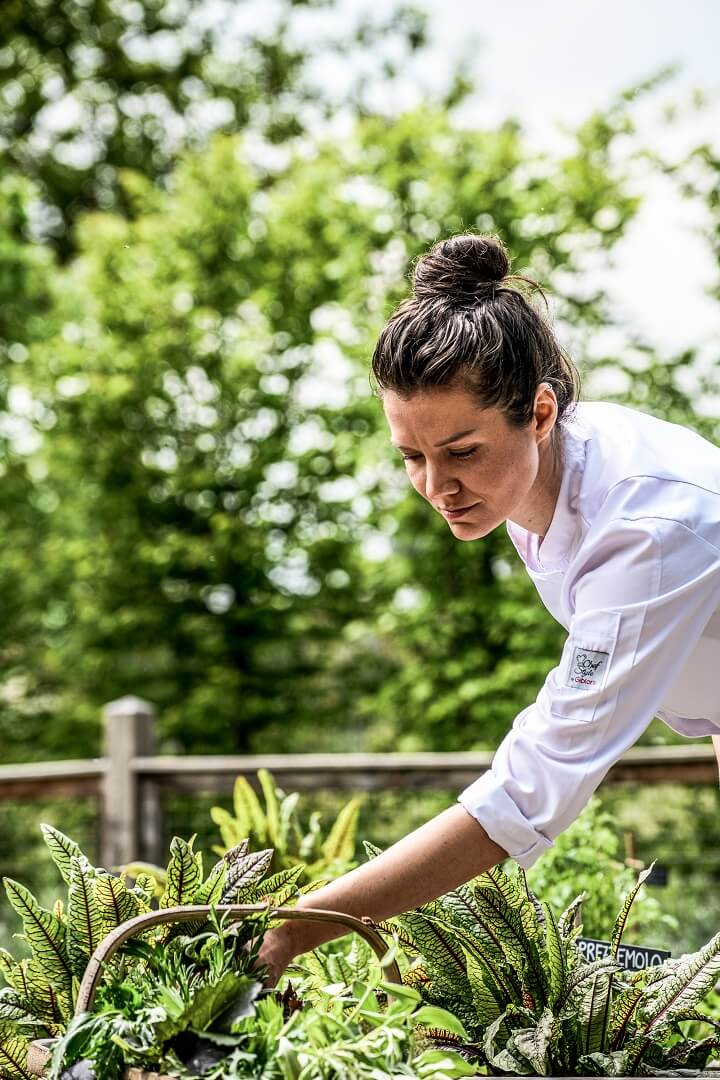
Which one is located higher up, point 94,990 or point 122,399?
point 122,399

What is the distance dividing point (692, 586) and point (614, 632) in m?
0.12

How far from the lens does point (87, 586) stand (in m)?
7.08

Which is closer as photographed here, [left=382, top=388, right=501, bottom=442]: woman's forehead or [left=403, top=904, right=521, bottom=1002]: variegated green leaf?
[left=382, top=388, right=501, bottom=442]: woman's forehead

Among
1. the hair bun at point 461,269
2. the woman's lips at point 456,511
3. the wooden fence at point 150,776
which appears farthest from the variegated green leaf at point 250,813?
the hair bun at point 461,269

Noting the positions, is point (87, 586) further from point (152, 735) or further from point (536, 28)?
point (536, 28)

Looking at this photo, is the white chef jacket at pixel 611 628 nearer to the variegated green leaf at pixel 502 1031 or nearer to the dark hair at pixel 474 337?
the dark hair at pixel 474 337

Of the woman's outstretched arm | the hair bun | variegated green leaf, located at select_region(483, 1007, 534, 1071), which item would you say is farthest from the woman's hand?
the hair bun

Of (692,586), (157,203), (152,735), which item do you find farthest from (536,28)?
(692,586)

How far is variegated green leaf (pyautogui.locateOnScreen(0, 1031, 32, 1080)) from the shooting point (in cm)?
123

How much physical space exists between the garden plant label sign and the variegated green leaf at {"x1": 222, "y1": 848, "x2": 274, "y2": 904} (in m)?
0.59

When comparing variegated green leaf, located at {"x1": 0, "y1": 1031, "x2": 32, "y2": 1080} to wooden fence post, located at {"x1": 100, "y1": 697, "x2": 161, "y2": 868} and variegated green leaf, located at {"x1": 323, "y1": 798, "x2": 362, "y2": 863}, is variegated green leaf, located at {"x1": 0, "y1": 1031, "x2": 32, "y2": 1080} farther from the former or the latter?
wooden fence post, located at {"x1": 100, "y1": 697, "x2": 161, "y2": 868}

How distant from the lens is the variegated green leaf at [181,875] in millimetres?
1342

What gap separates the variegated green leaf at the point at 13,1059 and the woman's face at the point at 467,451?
0.71m

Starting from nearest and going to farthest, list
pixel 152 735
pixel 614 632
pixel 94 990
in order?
1. pixel 94 990
2. pixel 614 632
3. pixel 152 735
